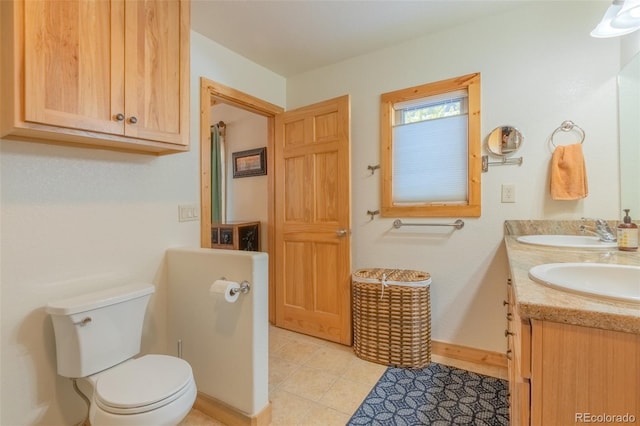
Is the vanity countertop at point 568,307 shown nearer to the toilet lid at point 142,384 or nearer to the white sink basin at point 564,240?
the white sink basin at point 564,240

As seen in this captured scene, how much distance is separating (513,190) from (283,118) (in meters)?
1.97

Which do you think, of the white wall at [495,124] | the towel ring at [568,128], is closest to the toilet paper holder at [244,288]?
the white wall at [495,124]

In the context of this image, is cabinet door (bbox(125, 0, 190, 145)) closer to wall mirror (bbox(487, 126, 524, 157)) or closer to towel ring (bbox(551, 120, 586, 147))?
wall mirror (bbox(487, 126, 524, 157))

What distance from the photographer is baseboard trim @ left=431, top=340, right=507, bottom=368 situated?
2045 mm

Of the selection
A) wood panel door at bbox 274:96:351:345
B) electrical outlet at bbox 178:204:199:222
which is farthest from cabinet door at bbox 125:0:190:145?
wood panel door at bbox 274:96:351:345

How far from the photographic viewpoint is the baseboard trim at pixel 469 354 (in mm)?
2045

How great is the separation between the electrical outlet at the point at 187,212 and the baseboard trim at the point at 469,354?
2012 millimetres

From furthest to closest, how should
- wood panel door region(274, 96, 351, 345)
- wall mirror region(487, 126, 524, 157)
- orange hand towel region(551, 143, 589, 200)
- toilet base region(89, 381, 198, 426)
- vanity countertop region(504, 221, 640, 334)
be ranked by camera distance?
wood panel door region(274, 96, 351, 345) → wall mirror region(487, 126, 524, 157) → orange hand towel region(551, 143, 589, 200) → toilet base region(89, 381, 198, 426) → vanity countertop region(504, 221, 640, 334)

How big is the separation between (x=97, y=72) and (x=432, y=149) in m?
2.08

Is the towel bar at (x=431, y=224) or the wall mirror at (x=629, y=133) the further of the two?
the towel bar at (x=431, y=224)

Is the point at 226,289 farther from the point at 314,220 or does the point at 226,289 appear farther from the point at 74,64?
the point at 314,220

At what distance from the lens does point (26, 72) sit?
1091 mm

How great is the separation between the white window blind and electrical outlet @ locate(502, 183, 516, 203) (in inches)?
9.2

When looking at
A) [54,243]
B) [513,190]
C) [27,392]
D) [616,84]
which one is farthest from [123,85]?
[616,84]
